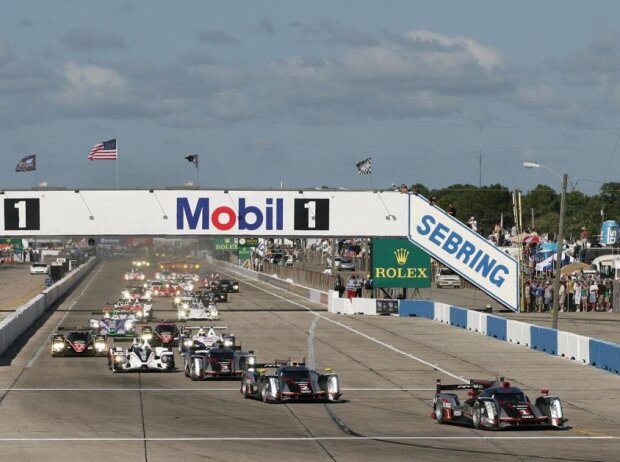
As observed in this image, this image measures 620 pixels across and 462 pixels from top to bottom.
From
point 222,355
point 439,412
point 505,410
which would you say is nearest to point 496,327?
point 222,355

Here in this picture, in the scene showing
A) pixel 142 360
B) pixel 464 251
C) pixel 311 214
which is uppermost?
pixel 311 214

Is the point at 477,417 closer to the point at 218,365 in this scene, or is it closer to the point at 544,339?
the point at 218,365

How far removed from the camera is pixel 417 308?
79062 millimetres

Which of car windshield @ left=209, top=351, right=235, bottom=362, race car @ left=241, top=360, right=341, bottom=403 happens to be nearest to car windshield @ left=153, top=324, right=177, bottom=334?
car windshield @ left=209, top=351, right=235, bottom=362

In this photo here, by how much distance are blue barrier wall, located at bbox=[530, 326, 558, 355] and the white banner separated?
23290 millimetres

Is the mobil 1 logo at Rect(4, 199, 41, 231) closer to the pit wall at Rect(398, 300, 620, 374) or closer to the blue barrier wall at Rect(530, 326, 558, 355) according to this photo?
the pit wall at Rect(398, 300, 620, 374)

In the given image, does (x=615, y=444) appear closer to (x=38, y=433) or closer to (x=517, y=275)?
(x=38, y=433)

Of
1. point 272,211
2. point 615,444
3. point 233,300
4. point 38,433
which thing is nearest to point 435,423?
point 615,444

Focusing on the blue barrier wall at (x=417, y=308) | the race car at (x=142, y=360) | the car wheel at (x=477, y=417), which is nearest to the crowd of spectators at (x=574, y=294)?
the blue barrier wall at (x=417, y=308)

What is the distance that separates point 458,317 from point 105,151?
74.8 feet

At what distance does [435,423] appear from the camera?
3275cm

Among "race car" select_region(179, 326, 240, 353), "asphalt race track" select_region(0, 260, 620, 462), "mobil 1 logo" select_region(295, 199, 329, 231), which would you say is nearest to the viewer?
"asphalt race track" select_region(0, 260, 620, 462)

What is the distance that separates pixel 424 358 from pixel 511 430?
2057 cm

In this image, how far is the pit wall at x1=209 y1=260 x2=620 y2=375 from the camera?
47.7 meters
